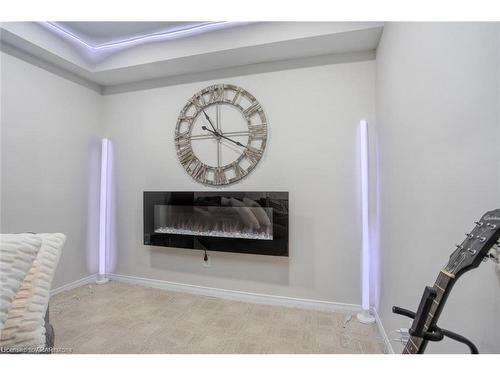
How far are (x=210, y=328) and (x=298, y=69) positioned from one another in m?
2.52

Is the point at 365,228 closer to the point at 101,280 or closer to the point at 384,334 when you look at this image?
the point at 384,334

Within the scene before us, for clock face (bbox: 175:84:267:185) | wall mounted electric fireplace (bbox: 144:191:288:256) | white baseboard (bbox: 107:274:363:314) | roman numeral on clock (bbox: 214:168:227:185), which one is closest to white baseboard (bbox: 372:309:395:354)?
white baseboard (bbox: 107:274:363:314)

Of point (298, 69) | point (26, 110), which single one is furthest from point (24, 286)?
point (298, 69)

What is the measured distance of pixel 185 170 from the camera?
2707mm

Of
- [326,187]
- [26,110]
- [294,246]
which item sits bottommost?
[294,246]

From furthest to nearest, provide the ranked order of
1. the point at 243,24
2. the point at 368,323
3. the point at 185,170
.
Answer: the point at 185,170
the point at 243,24
the point at 368,323

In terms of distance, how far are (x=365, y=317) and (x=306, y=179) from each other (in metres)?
1.33

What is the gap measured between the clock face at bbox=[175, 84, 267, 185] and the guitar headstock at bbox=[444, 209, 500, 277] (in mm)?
1945

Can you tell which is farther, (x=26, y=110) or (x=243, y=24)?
(x=26, y=110)

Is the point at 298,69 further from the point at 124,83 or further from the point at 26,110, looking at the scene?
the point at 26,110

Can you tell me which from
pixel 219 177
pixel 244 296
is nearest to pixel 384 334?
pixel 244 296

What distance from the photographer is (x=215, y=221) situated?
8.39ft

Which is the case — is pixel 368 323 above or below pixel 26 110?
below

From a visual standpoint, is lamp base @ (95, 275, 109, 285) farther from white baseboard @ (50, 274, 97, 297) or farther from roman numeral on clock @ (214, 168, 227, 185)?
roman numeral on clock @ (214, 168, 227, 185)
